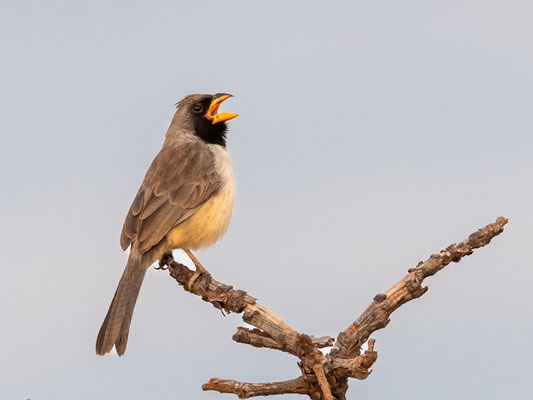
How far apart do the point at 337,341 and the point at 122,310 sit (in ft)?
8.16

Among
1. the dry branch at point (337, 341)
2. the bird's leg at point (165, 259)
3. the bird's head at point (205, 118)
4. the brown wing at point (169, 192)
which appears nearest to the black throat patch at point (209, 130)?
Result: the bird's head at point (205, 118)

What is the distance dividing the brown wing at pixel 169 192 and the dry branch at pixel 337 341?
2.15m

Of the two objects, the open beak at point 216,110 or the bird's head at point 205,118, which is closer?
the open beak at point 216,110

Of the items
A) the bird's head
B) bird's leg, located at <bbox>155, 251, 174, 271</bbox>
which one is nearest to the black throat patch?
the bird's head

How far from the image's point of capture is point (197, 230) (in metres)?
7.52

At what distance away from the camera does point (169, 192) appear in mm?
7633

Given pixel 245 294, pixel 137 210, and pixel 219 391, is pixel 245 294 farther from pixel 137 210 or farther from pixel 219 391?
pixel 137 210

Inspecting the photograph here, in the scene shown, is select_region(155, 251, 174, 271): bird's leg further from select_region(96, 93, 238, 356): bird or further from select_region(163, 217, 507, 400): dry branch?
select_region(163, 217, 507, 400): dry branch

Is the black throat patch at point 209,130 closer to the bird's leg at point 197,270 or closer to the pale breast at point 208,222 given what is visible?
the pale breast at point 208,222

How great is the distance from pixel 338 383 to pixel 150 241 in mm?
3026

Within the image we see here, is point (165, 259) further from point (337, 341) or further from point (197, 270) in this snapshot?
point (337, 341)

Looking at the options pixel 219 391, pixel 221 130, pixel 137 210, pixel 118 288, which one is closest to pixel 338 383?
pixel 219 391

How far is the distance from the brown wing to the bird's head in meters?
0.39

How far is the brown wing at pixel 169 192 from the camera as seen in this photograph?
7.34 metres
